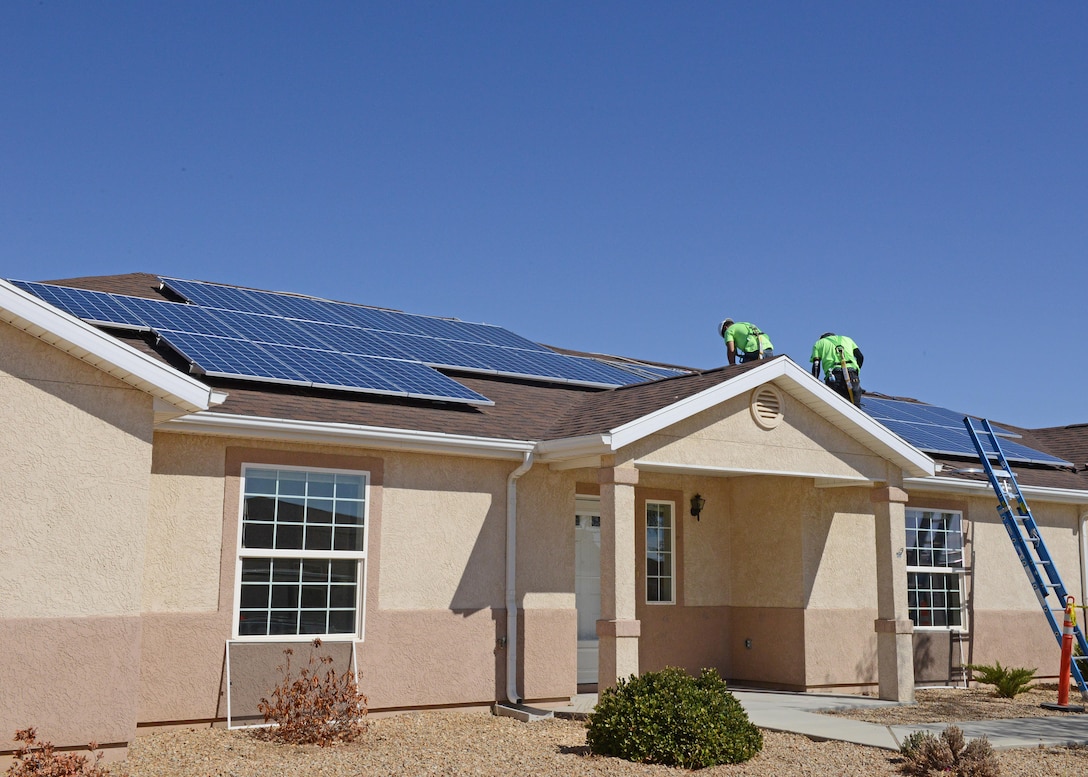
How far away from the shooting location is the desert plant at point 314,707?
10.1m

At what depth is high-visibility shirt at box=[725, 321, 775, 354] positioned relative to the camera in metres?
17.2

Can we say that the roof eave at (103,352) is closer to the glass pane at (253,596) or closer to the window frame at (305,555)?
the window frame at (305,555)

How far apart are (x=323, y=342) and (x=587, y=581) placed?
14.8ft

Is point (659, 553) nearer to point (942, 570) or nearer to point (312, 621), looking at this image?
point (942, 570)

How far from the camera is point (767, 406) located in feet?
43.1

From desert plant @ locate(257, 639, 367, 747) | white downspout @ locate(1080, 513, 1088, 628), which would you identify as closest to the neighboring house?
desert plant @ locate(257, 639, 367, 747)

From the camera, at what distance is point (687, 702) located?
388 inches

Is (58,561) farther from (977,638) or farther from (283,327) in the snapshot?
(977,638)

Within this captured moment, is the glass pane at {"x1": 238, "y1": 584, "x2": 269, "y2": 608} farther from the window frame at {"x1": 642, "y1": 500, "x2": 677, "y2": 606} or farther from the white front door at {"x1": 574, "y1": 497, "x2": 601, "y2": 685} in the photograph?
the window frame at {"x1": 642, "y1": 500, "x2": 677, "y2": 606}

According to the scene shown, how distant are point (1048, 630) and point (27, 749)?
15.3 metres

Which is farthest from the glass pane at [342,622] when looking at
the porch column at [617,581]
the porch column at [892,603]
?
the porch column at [892,603]

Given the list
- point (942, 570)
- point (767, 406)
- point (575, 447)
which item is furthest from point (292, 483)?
point (942, 570)

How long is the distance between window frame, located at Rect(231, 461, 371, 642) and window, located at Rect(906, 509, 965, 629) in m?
8.44

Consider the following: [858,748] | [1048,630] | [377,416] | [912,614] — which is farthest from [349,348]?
[1048,630]
